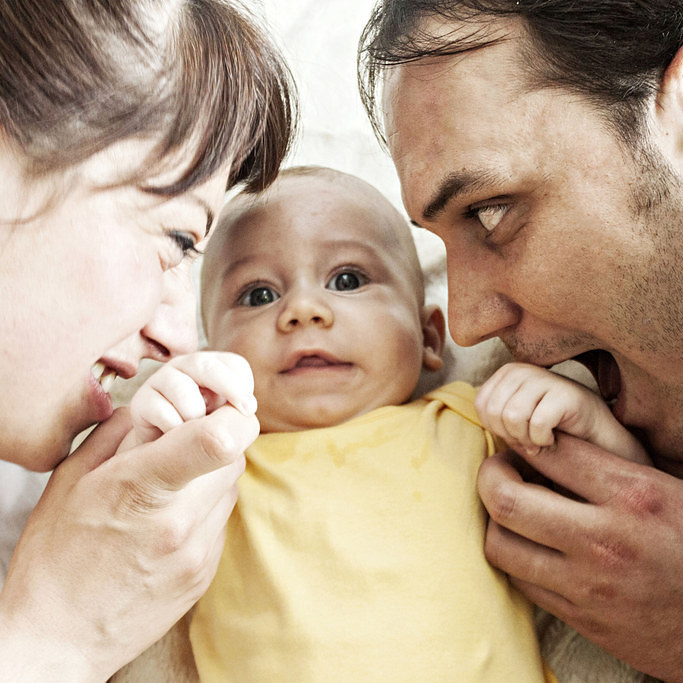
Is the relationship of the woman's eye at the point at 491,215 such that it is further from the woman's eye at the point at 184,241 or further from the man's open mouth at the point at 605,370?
the woman's eye at the point at 184,241

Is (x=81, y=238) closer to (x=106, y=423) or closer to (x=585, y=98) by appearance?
(x=106, y=423)

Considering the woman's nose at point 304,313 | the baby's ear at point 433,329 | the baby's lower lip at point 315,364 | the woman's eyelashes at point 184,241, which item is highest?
the woman's eyelashes at point 184,241

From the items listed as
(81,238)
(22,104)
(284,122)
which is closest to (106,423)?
(81,238)

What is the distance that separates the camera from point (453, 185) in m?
1.18

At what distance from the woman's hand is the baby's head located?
0.34 m

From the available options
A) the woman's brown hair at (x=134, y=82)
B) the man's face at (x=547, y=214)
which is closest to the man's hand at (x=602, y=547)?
the man's face at (x=547, y=214)

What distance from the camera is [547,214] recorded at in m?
1.14

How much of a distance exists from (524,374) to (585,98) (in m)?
0.44

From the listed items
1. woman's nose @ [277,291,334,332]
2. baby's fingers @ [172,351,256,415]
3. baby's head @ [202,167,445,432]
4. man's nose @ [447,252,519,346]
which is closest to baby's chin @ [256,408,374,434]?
baby's head @ [202,167,445,432]

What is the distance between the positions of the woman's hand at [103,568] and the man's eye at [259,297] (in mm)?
499

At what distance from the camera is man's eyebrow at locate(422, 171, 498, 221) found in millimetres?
1146

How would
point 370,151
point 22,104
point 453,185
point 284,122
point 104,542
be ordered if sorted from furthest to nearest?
point 370,151
point 284,122
point 453,185
point 104,542
point 22,104

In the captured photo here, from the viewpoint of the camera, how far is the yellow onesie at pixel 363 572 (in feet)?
3.73

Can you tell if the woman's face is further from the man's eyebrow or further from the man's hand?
the man's hand
